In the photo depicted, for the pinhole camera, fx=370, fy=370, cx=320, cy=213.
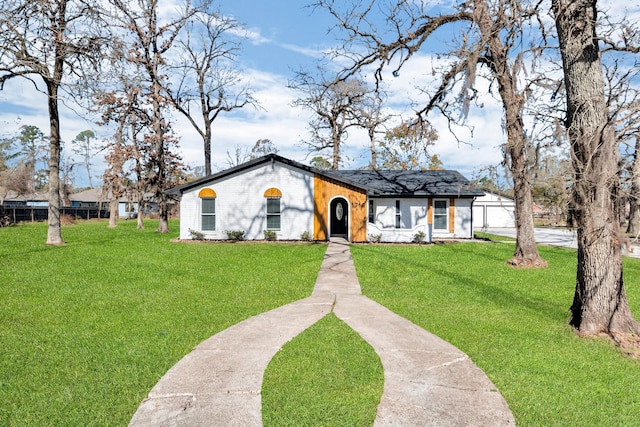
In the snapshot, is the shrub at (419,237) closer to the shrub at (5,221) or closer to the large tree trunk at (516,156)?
the large tree trunk at (516,156)

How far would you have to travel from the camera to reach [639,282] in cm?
987

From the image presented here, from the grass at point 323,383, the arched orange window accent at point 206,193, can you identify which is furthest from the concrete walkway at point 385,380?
the arched orange window accent at point 206,193

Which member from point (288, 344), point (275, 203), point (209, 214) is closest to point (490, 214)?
point (275, 203)

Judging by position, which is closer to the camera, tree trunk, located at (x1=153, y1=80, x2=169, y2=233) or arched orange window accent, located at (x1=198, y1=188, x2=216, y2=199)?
arched orange window accent, located at (x1=198, y1=188, x2=216, y2=199)

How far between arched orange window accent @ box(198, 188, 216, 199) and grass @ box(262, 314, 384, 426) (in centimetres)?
1427

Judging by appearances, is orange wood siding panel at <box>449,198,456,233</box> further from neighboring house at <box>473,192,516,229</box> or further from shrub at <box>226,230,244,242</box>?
neighboring house at <box>473,192,516,229</box>

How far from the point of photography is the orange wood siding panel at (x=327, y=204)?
60.3 ft

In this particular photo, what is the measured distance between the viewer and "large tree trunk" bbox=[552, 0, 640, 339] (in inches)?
211

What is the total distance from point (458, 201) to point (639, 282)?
11.7 m

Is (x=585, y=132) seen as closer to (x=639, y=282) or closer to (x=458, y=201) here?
(x=639, y=282)

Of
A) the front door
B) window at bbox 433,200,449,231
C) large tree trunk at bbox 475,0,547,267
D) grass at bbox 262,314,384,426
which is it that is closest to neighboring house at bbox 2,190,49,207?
the front door

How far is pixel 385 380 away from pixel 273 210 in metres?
14.9

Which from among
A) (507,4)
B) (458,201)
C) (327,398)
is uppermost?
(507,4)

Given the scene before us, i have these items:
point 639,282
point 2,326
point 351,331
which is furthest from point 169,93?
point 639,282
